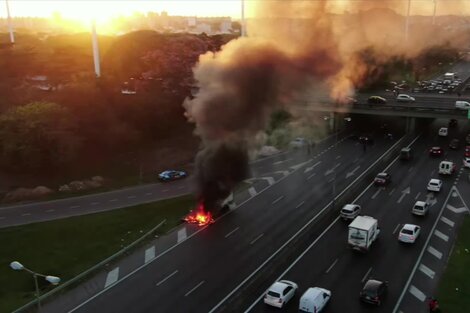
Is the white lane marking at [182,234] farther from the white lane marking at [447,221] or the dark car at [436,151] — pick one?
the dark car at [436,151]

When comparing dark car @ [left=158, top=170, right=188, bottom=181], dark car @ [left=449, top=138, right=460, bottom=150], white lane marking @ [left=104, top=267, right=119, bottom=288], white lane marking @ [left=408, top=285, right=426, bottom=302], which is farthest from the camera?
dark car @ [left=449, top=138, right=460, bottom=150]

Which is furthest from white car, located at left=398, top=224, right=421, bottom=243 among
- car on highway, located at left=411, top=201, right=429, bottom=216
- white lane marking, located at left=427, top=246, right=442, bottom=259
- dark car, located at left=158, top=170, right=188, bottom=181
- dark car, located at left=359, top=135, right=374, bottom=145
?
dark car, located at left=359, top=135, right=374, bottom=145

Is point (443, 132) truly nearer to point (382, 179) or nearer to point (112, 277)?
point (382, 179)

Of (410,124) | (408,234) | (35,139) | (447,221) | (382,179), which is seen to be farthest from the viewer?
(410,124)

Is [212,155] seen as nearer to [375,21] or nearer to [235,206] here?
[235,206]

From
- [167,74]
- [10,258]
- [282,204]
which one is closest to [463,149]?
[282,204]

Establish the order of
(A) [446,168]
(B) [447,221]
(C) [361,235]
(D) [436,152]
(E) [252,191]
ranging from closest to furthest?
(C) [361,235] → (B) [447,221] → (E) [252,191] → (A) [446,168] → (D) [436,152]

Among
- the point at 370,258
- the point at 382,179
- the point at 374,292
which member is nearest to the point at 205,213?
the point at 370,258

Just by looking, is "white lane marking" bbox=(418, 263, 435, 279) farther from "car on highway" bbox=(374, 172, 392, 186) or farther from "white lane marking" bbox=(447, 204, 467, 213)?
"car on highway" bbox=(374, 172, 392, 186)
